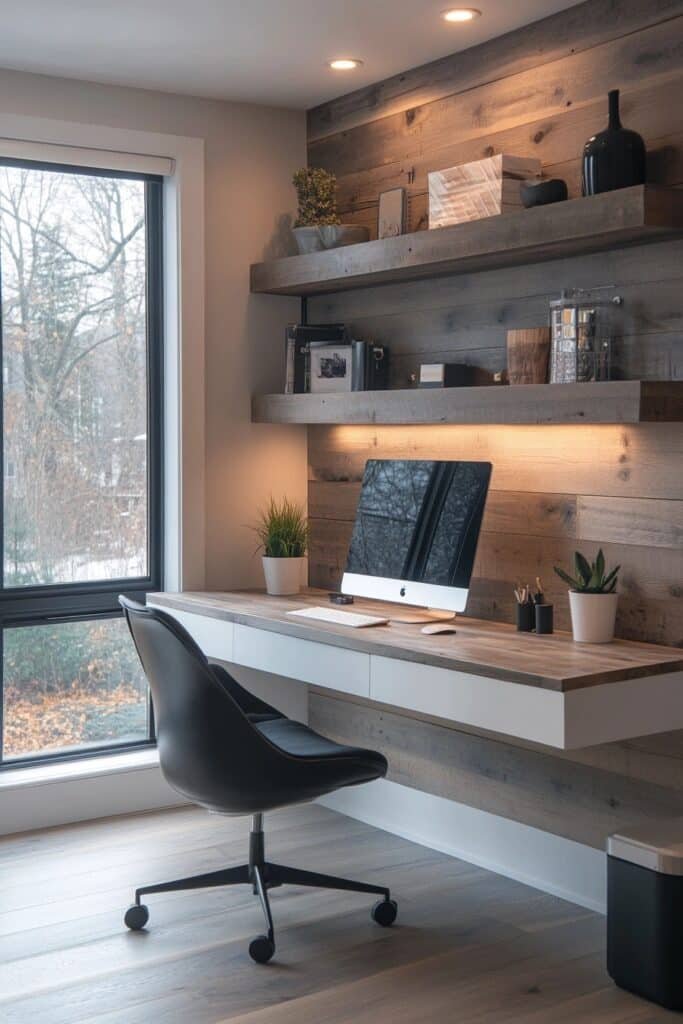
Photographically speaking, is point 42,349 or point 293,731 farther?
point 42,349

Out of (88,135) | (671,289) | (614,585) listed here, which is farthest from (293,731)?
(88,135)

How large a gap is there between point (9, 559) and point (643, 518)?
7.09 feet

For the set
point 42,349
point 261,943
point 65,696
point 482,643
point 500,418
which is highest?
point 42,349

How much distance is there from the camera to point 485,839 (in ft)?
12.8

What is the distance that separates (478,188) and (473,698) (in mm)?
1489

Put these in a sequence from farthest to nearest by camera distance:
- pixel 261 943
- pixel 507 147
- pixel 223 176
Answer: pixel 223 176
pixel 507 147
pixel 261 943

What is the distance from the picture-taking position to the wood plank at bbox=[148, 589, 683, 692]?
296 centimetres

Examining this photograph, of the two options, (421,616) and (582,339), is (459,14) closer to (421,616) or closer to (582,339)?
(582,339)

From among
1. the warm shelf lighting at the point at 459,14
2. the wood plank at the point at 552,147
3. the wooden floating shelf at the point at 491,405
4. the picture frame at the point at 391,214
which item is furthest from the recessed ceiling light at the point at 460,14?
the wooden floating shelf at the point at 491,405

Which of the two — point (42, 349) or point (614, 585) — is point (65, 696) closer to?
point (42, 349)

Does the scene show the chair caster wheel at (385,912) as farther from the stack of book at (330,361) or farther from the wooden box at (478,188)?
the wooden box at (478,188)

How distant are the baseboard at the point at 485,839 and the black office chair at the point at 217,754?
56 centimetres

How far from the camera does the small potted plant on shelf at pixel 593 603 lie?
3320 millimetres

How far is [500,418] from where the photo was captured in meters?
3.51
